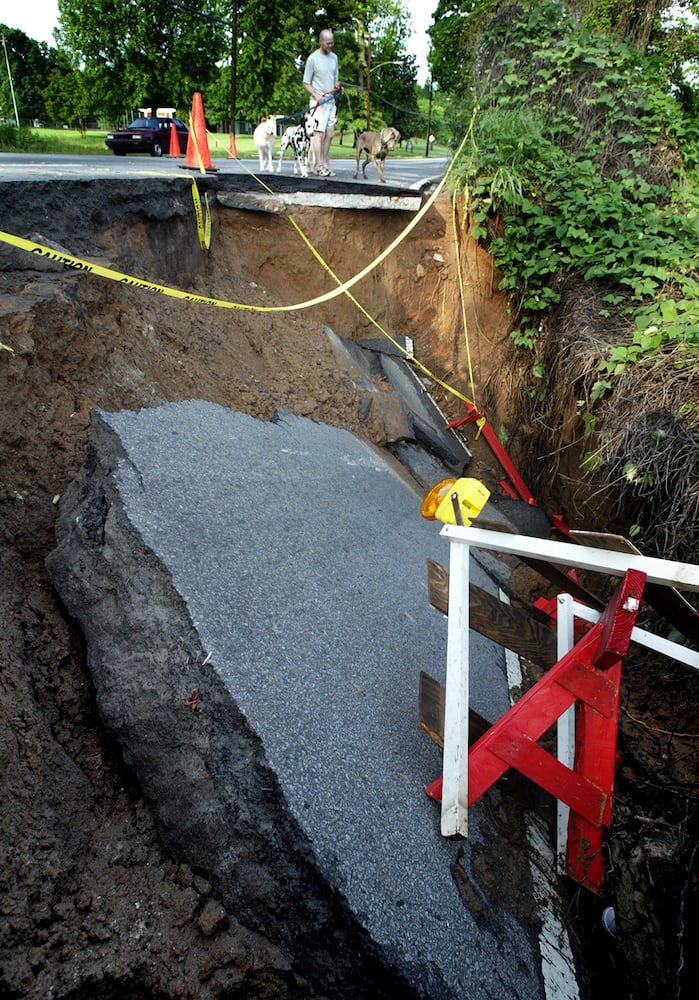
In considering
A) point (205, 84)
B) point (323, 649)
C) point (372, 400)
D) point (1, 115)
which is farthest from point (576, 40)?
point (205, 84)

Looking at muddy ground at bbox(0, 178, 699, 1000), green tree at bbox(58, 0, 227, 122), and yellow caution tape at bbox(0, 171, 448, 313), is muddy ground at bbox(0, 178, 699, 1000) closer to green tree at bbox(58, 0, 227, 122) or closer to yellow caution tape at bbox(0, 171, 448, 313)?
yellow caution tape at bbox(0, 171, 448, 313)

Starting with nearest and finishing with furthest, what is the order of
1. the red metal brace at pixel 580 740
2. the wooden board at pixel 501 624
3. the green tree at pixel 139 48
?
the red metal brace at pixel 580 740, the wooden board at pixel 501 624, the green tree at pixel 139 48

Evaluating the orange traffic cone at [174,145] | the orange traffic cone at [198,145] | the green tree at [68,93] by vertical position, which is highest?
the green tree at [68,93]

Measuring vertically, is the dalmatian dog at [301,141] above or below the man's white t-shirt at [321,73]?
below

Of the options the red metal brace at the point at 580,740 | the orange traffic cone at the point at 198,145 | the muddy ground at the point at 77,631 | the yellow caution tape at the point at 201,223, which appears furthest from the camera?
the orange traffic cone at the point at 198,145

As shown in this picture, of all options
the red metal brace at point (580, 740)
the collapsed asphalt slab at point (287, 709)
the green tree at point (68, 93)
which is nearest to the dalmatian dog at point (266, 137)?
the collapsed asphalt slab at point (287, 709)

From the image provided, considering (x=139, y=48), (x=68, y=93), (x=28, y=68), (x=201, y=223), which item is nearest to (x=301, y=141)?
(x=201, y=223)

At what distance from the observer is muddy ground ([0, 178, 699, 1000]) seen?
218 centimetres

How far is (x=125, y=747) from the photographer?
2613 millimetres

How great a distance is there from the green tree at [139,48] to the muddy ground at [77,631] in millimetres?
32100

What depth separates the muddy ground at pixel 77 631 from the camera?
218cm

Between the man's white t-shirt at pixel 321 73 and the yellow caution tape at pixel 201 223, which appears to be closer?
the yellow caution tape at pixel 201 223

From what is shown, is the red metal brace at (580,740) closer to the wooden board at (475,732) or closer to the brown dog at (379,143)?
the wooden board at (475,732)

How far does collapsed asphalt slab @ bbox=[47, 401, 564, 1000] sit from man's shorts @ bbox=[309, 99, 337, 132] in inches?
273
